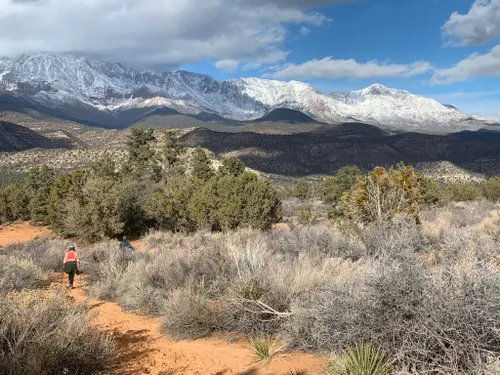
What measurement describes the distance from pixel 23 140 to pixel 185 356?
621ft

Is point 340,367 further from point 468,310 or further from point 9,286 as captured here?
point 9,286

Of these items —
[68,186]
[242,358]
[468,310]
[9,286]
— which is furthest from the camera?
[68,186]

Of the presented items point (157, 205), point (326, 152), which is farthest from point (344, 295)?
point (326, 152)

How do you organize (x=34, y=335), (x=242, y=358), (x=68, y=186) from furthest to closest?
(x=68, y=186)
(x=242, y=358)
(x=34, y=335)

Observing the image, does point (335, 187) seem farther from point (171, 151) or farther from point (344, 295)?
point (344, 295)

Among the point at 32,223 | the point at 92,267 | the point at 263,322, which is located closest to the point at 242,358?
the point at 263,322

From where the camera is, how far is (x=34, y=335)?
5031mm

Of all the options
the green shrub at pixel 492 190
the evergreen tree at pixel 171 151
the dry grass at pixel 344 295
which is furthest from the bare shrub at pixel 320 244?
the green shrub at pixel 492 190

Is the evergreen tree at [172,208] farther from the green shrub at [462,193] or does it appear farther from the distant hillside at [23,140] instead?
the distant hillside at [23,140]

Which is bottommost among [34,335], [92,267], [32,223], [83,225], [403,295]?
[32,223]

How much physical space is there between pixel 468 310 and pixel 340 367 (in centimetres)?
156

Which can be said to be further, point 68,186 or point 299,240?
point 68,186

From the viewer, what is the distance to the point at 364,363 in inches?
174

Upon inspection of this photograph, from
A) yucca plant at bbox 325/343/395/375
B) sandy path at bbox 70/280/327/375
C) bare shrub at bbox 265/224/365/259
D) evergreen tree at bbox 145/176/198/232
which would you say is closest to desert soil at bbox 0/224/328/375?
sandy path at bbox 70/280/327/375
